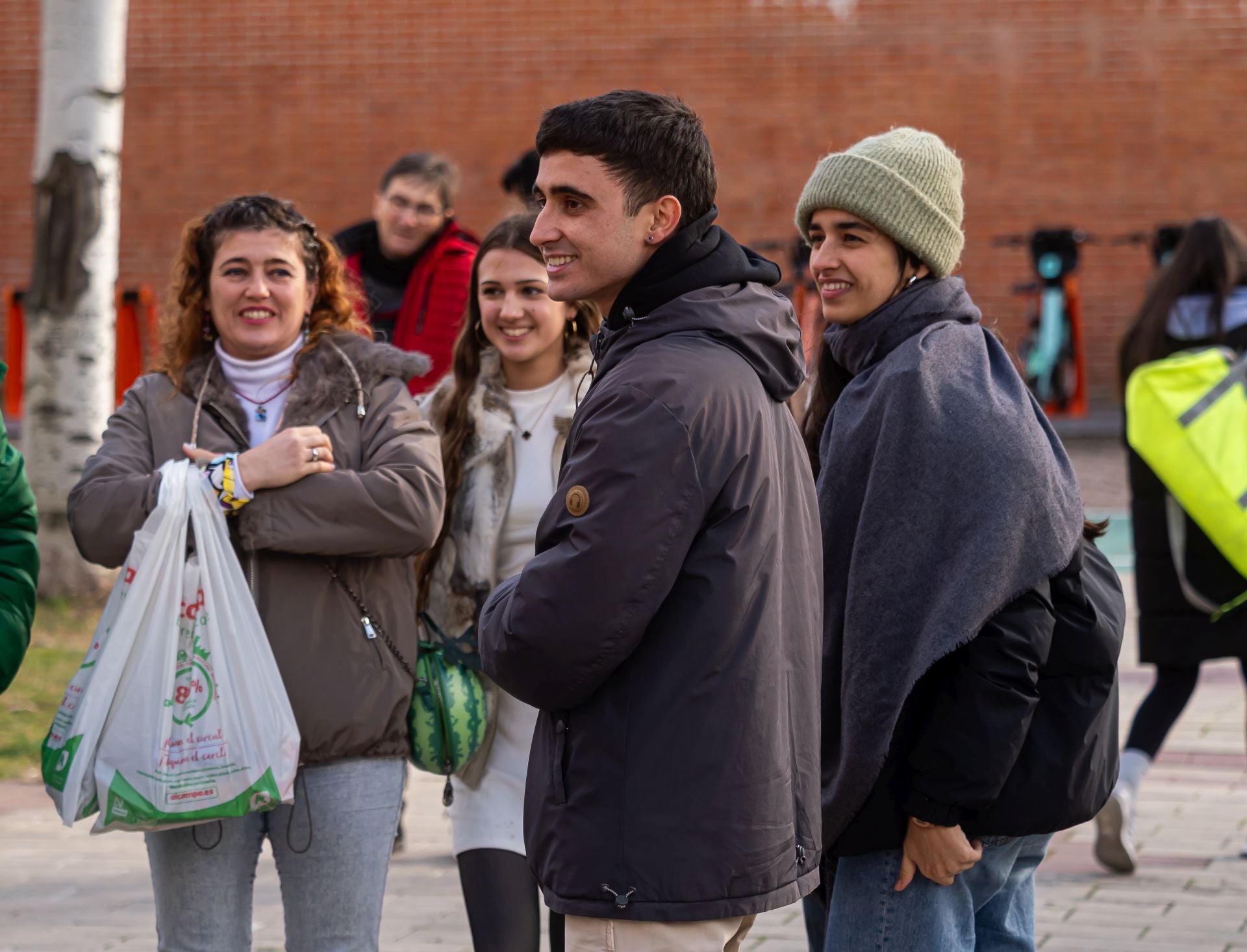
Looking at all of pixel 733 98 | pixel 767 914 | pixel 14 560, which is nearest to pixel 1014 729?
pixel 14 560

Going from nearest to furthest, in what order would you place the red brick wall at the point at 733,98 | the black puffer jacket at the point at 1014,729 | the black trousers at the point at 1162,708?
the black puffer jacket at the point at 1014,729 < the black trousers at the point at 1162,708 < the red brick wall at the point at 733,98

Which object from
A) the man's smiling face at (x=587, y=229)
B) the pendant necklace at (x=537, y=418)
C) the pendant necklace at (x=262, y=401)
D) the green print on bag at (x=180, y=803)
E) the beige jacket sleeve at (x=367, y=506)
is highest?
the man's smiling face at (x=587, y=229)

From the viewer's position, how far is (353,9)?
1866cm

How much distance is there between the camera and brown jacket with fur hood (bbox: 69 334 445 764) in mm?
3379

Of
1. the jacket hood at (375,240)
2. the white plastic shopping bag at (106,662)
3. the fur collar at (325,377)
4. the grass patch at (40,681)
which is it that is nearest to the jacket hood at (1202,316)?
the jacket hood at (375,240)

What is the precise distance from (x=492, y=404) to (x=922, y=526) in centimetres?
163

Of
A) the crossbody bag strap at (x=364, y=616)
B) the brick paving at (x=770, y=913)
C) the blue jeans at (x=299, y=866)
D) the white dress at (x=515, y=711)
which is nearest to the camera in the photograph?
the blue jeans at (x=299, y=866)

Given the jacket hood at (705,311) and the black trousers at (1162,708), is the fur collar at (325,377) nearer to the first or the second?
the jacket hood at (705,311)

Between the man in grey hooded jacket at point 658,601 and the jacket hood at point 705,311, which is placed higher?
the jacket hood at point 705,311

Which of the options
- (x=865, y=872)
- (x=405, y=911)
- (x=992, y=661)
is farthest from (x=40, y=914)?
(x=992, y=661)

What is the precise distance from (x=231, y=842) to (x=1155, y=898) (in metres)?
3.05

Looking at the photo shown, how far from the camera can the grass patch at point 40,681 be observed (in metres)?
7.01

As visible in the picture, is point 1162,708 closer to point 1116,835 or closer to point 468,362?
point 1116,835

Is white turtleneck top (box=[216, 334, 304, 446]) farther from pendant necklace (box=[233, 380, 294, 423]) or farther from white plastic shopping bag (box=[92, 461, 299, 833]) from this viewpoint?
white plastic shopping bag (box=[92, 461, 299, 833])
